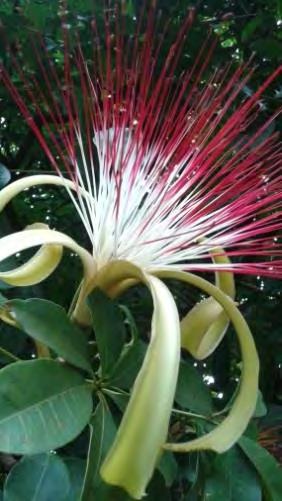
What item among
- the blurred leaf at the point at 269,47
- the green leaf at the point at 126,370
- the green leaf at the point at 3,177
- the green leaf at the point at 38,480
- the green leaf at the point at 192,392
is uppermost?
the blurred leaf at the point at 269,47

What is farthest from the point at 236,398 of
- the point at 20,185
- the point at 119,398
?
the point at 20,185

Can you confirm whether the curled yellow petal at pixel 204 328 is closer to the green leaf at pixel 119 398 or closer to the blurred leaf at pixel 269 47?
the green leaf at pixel 119 398

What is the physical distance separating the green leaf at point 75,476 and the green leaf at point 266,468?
0.19m

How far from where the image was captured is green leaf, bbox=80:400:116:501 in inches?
27.3

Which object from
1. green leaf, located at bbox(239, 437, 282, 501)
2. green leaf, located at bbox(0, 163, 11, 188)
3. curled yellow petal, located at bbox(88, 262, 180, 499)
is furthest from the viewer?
green leaf, located at bbox(0, 163, 11, 188)

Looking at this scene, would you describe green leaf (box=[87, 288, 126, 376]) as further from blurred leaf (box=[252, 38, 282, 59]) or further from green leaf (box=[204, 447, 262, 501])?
blurred leaf (box=[252, 38, 282, 59])

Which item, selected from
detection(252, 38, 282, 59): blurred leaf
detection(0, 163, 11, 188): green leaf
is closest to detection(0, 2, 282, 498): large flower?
detection(0, 163, 11, 188): green leaf

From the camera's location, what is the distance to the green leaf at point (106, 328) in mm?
825

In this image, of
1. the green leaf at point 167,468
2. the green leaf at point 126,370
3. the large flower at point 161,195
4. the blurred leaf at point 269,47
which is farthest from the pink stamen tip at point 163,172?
the blurred leaf at point 269,47

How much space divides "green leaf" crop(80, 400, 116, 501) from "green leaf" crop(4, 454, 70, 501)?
0.33 ft

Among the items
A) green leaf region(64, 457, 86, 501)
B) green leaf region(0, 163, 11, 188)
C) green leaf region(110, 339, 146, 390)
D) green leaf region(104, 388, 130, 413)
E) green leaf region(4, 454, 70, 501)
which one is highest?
green leaf region(110, 339, 146, 390)

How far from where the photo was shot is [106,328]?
837mm

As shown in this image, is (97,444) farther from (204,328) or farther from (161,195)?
(161,195)

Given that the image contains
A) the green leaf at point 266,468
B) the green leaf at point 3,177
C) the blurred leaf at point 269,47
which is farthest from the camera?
the blurred leaf at point 269,47
